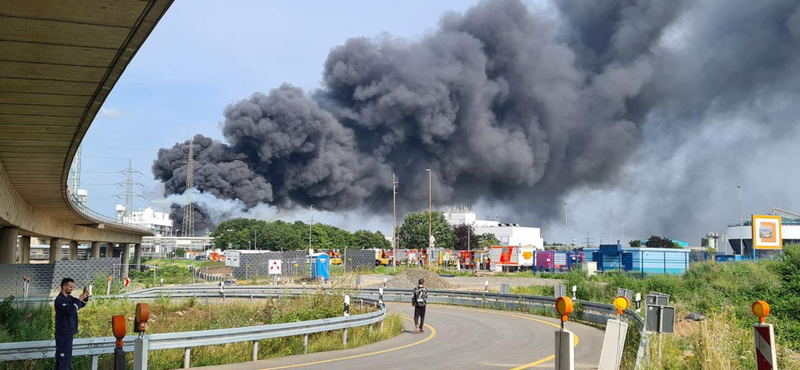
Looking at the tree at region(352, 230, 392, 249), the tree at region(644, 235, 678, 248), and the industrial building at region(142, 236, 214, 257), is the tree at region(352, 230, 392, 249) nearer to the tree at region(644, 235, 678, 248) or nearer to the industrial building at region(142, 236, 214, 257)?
the industrial building at region(142, 236, 214, 257)

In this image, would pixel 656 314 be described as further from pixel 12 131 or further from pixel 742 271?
pixel 742 271

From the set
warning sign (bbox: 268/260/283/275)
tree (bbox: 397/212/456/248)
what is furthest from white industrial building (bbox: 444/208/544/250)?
warning sign (bbox: 268/260/283/275)

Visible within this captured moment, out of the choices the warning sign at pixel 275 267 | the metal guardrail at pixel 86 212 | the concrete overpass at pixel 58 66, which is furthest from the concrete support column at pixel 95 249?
the concrete overpass at pixel 58 66

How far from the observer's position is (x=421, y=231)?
120 m

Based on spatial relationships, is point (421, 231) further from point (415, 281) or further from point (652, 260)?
point (415, 281)

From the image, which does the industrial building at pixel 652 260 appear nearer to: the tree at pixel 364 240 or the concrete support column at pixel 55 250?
the concrete support column at pixel 55 250

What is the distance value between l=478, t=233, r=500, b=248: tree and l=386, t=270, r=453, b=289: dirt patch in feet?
287

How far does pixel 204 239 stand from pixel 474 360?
17106 cm

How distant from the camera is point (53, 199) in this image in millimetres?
34062

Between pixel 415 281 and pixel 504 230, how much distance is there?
103 metres

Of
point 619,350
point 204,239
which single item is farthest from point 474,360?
point 204,239

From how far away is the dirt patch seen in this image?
4347 centimetres

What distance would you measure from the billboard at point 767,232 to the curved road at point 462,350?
136ft

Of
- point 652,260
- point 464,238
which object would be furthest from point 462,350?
point 464,238
